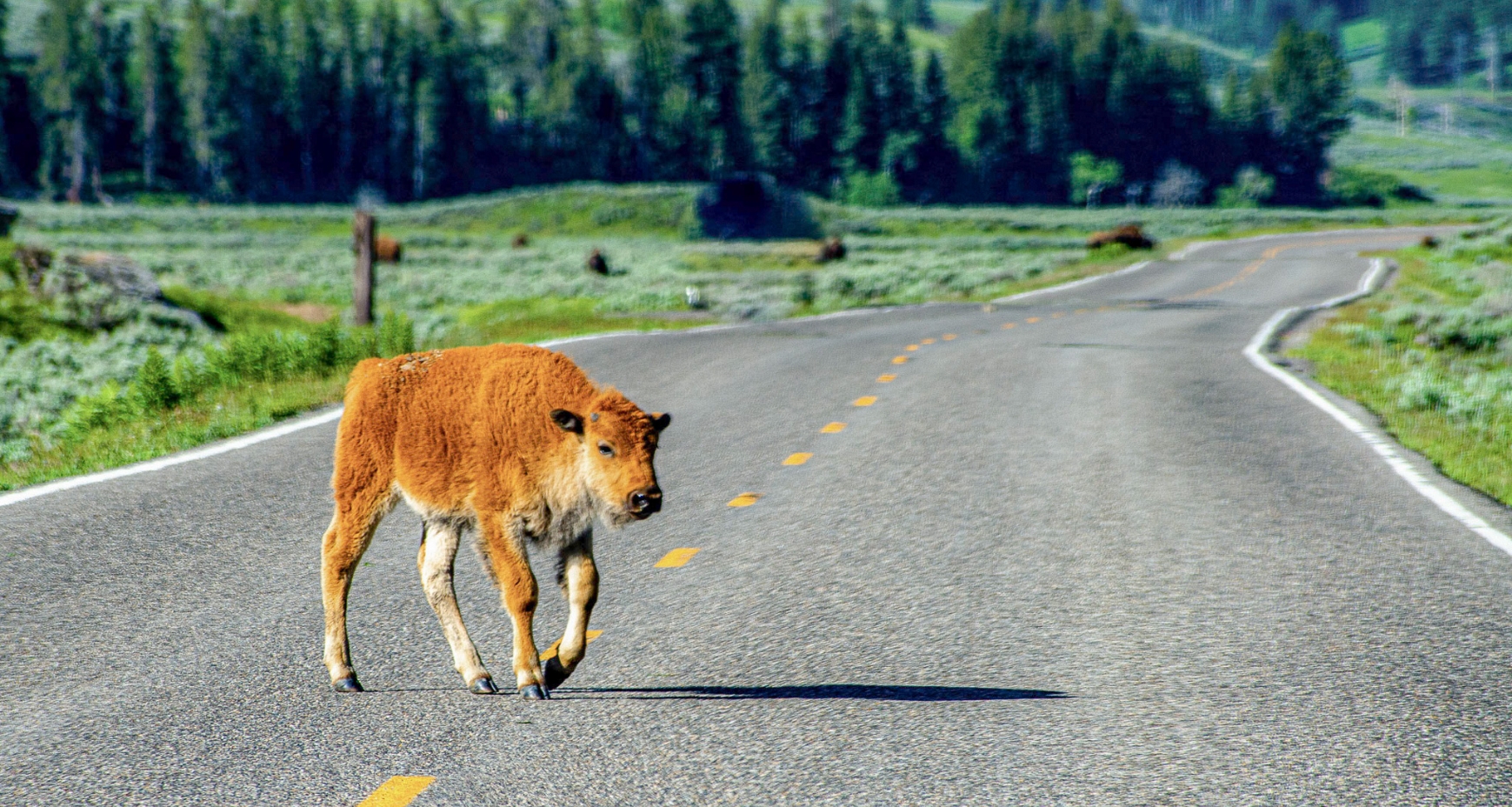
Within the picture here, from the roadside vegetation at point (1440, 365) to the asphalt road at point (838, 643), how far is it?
3.23 feet

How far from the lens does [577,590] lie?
4.34 meters

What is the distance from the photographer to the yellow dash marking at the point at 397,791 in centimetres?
408

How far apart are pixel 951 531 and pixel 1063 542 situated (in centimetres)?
67

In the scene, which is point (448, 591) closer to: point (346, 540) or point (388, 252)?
point (346, 540)

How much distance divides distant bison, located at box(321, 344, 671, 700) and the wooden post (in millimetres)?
15505

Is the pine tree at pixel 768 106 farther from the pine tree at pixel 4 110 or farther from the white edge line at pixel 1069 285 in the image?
the white edge line at pixel 1069 285

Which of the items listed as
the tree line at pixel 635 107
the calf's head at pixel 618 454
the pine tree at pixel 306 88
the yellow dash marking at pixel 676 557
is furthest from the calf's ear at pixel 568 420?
the pine tree at pixel 306 88

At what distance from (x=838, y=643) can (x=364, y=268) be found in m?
15.4

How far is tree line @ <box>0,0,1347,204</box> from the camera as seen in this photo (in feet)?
377

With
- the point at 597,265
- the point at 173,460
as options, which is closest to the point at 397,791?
the point at 173,460

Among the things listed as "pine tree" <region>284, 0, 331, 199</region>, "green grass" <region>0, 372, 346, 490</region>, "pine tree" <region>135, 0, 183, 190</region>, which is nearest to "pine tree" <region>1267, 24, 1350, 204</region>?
"pine tree" <region>284, 0, 331, 199</region>

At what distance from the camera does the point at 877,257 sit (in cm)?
5925

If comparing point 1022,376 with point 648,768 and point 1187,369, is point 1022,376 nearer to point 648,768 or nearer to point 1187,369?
point 1187,369

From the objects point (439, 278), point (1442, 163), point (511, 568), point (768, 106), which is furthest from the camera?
point (1442, 163)
